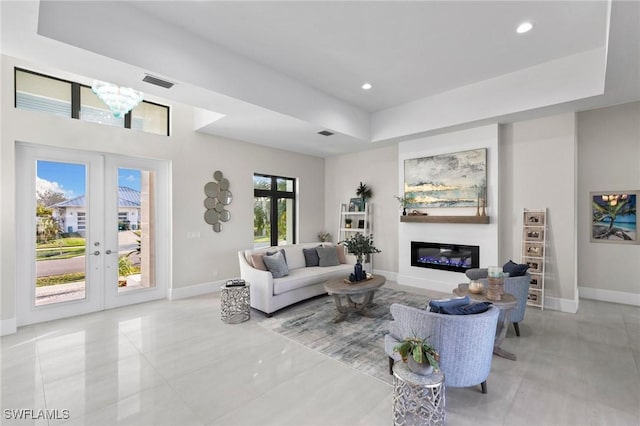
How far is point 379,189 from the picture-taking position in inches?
275

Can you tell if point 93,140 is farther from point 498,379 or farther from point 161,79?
point 498,379

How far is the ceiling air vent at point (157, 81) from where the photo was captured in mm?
3363

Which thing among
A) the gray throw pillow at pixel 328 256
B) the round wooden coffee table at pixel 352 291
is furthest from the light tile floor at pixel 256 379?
the gray throw pillow at pixel 328 256

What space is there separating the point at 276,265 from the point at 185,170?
2576mm

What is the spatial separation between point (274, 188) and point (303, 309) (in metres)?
3.37

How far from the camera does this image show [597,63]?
378 centimetres

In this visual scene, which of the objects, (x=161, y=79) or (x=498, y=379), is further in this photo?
(x=161, y=79)

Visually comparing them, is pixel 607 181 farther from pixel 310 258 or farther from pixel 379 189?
pixel 310 258

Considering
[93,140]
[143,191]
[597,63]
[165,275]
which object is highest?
[597,63]

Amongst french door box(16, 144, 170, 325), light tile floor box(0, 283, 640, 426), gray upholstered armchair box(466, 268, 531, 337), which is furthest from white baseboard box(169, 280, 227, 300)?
gray upholstered armchair box(466, 268, 531, 337)

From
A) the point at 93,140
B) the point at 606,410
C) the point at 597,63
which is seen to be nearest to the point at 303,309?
the point at 606,410

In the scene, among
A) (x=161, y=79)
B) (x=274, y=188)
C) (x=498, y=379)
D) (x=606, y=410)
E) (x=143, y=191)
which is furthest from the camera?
(x=274, y=188)

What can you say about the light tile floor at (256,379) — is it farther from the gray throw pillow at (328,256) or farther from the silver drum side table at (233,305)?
the gray throw pillow at (328,256)

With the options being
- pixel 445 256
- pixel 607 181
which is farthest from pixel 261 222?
pixel 607 181
